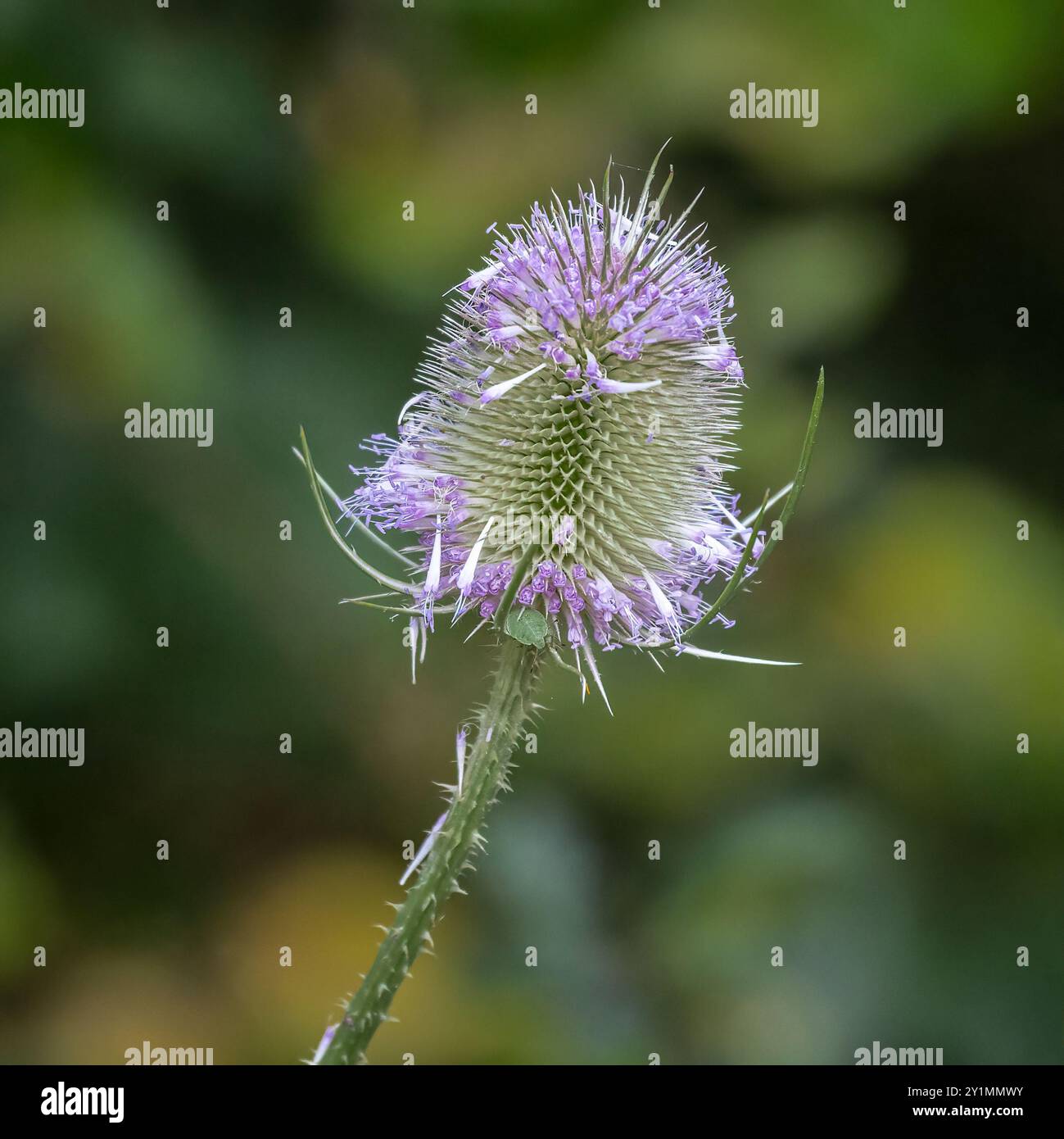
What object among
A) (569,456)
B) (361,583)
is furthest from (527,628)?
(361,583)

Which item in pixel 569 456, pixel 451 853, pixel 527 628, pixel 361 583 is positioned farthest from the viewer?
pixel 361 583

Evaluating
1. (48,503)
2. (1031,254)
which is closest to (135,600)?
(48,503)

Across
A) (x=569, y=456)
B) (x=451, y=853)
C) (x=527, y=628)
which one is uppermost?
(x=569, y=456)

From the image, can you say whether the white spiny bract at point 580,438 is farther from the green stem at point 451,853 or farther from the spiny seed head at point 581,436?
the green stem at point 451,853

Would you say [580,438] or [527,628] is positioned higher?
[580,438]

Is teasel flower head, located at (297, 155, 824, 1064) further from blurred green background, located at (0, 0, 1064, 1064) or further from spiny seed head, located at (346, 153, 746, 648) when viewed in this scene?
blurred green background, located at (0, 0, 1064, 1064)

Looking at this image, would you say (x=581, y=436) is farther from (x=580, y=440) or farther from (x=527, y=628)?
(x=527, y=628)
